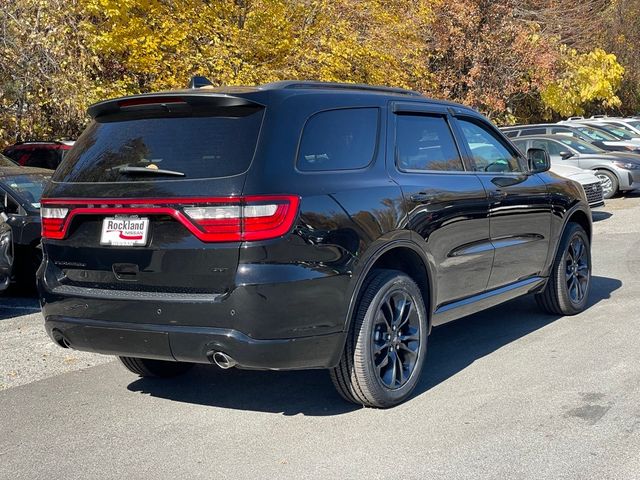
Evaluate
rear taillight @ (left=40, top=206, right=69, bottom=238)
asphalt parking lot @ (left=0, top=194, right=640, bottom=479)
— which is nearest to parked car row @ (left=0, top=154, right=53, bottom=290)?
asphalt parking lot @ (left=0, top=194, right=640, bottom=479)

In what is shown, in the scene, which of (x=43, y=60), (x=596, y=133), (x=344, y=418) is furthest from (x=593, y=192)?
(x=344, y=418)

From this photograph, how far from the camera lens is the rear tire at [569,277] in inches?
292

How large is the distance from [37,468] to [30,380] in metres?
1.90

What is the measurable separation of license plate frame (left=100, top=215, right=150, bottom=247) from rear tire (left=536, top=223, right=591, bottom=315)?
3993mm

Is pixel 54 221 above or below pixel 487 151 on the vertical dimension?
below

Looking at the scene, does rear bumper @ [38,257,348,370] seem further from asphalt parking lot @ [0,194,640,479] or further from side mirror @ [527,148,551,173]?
side mirror @ [527,148,551,173]

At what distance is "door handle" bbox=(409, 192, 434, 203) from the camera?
5418 millimetres

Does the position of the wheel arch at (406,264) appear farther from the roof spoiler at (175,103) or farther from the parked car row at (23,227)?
the parked car row at (23,227)

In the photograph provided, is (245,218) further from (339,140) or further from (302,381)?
Answer: (302,381)

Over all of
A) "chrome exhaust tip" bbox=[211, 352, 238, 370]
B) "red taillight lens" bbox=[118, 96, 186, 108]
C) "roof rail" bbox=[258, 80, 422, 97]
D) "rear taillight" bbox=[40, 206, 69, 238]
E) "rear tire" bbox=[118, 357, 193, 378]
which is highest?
"roof rail" bbox=[258, 80, 422, 97]

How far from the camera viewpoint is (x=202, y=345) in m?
4.54

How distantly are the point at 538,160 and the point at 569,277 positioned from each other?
1.13 meters

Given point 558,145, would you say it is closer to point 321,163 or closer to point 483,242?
point 483,242

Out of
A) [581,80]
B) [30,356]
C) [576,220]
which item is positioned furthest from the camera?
[581,80]
